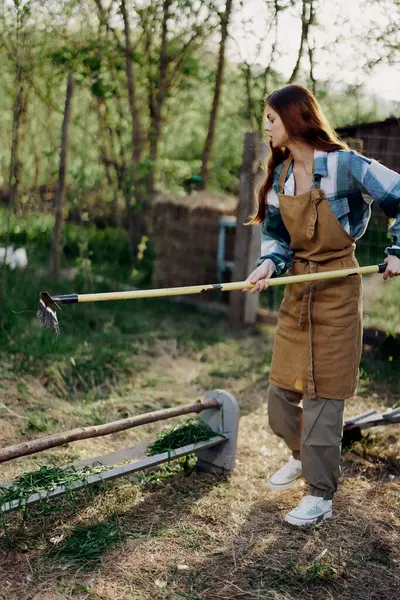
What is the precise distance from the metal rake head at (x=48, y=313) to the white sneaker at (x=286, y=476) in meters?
1.39

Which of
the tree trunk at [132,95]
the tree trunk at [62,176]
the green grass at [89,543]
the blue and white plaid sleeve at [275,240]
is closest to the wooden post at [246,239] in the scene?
the tree trunk at [62,176]

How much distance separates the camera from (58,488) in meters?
2.89

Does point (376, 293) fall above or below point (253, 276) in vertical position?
below

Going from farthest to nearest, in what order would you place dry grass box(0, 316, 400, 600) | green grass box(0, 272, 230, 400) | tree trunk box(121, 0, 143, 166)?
tree trunk box(121, 0, 143, 166) < green grass box(0, 272, 230, 400) < dry grass box(0, 316, 400, 600)

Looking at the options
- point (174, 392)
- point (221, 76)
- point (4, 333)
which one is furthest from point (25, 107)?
point (174, 392)

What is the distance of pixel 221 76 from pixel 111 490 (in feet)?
19.9

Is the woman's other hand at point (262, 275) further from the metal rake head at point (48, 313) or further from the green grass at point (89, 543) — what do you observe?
the green grass at point (89, 543)

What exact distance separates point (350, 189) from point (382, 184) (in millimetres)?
151

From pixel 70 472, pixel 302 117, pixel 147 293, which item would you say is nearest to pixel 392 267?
pixel 302 117

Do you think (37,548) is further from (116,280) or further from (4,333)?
(116,280)

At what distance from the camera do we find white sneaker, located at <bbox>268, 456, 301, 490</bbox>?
11.3 feet

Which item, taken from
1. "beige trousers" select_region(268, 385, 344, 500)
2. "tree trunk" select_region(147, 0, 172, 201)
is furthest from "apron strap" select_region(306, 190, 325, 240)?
"tree trunk" select_region(147, 0, 172, 201)

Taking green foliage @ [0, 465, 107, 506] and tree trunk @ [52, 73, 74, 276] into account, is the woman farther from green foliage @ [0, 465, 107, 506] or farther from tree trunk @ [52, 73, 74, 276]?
tree trunk @ [52, 73, 74, 276]

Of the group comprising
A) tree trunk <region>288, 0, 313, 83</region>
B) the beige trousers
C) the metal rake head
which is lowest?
the beige trousers
